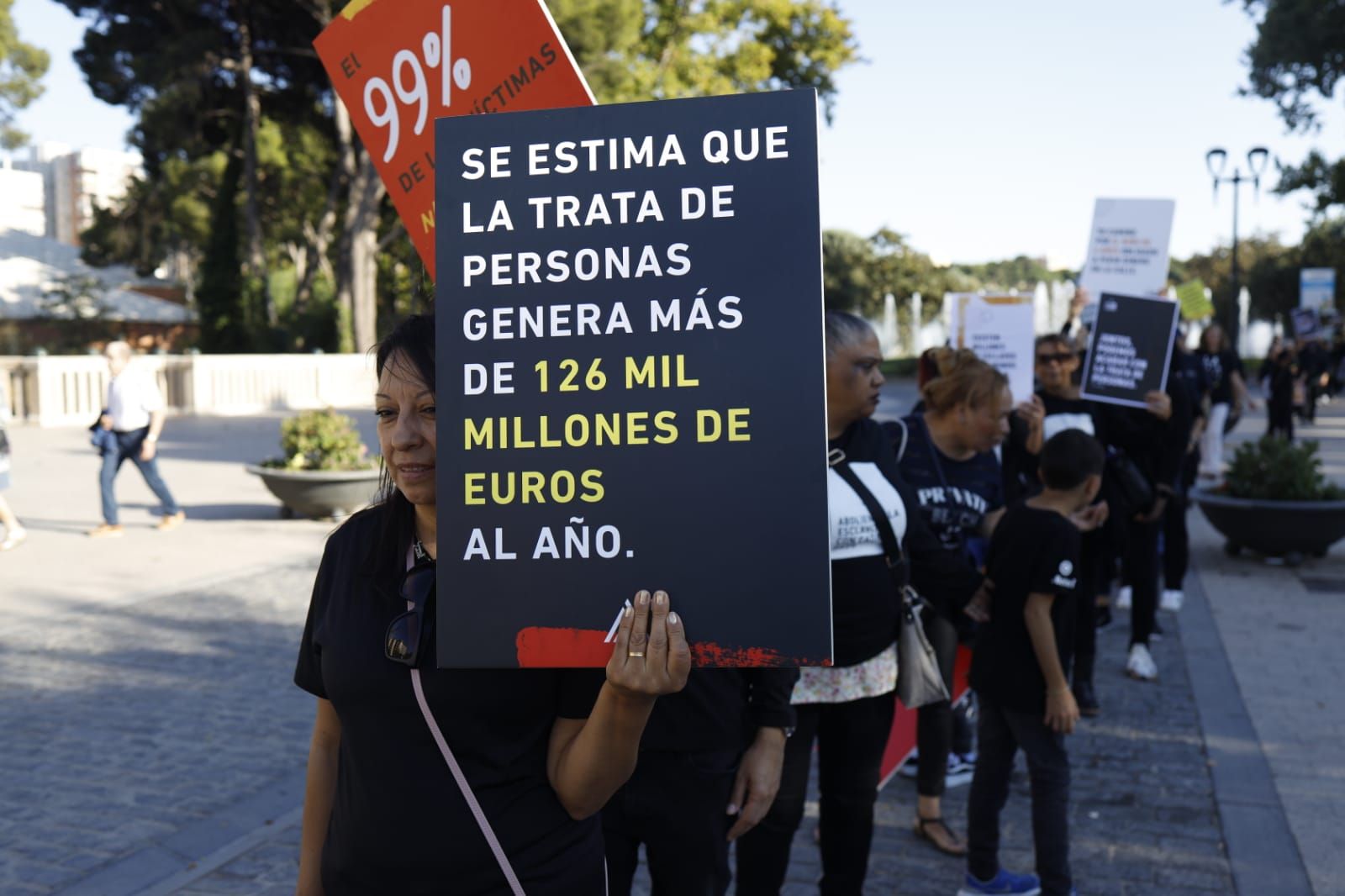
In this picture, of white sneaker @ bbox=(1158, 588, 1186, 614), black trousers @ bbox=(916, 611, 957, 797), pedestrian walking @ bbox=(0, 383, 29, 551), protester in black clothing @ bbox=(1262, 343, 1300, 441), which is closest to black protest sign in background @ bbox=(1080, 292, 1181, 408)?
white sneaker @ bbox=(1158, 588, 1186, 614)

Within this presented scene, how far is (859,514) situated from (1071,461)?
1.11m

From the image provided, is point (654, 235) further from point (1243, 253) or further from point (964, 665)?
point (1243, 253)

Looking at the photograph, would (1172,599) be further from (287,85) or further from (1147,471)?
(287,85)

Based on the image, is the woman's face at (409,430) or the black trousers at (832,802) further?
the black trousers at (832,802)

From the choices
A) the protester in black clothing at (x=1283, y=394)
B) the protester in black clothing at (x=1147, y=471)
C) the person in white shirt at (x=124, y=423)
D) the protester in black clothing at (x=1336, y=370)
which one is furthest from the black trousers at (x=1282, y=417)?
the person in white shirt at (x=124, y=423)

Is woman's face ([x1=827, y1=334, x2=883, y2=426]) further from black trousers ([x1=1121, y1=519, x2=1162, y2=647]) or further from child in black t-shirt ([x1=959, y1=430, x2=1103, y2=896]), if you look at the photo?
black trousers ([x1=1121, y1=519, x2=1162, y2=647])

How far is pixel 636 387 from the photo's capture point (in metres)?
1.76

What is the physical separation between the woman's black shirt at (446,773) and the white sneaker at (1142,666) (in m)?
5.54

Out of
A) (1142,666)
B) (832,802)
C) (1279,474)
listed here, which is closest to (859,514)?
(832,802)

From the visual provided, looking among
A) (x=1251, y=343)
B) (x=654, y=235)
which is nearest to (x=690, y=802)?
(x=654, y=235)

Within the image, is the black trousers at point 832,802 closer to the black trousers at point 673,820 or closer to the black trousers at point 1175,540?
the black trousers at point 673,820

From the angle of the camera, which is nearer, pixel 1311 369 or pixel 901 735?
pixel 901 735

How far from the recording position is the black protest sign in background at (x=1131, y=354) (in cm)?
661

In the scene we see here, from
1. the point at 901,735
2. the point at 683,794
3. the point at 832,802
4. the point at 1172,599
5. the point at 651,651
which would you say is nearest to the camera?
the point at 651,651
